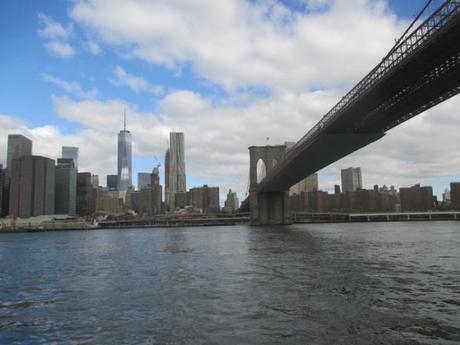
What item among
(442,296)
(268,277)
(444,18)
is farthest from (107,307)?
(444,18)

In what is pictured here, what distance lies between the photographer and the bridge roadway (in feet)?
91.4

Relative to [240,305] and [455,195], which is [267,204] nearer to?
[240,305]

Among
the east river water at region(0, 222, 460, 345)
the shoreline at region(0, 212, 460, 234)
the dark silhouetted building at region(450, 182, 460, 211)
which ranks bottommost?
the east river water at region(0, 222, 460, 345)

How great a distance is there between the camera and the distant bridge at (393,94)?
27.9 metres

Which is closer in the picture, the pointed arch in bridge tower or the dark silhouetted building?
the pointed arch in bridge tower

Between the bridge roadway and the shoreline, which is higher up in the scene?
the bridge roadway

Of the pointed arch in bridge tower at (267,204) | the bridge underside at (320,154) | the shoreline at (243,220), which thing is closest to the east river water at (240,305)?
the bridge underside at (320,154)

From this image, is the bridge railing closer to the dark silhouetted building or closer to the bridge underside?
the bridge underside

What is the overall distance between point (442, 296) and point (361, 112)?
107 ft

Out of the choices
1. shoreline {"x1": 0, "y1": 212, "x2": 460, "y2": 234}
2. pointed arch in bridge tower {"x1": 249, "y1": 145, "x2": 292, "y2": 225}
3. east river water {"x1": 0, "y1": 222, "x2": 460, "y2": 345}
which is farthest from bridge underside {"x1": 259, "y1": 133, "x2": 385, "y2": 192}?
shoreline {"x1": 0, "y1": 212, "x2": 460, "y2": 234}

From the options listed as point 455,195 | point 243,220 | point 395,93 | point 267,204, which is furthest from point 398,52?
point 455,195

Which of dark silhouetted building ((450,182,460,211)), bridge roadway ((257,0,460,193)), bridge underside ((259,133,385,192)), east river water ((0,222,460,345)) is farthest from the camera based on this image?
dark silhouetted building ((450,182,460,211))

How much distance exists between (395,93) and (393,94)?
0.27 metres

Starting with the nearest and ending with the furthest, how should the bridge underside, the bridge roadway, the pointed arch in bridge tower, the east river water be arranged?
the east river water, the bridge roadway, the bridge underside, the pointed arch in bridge tower
